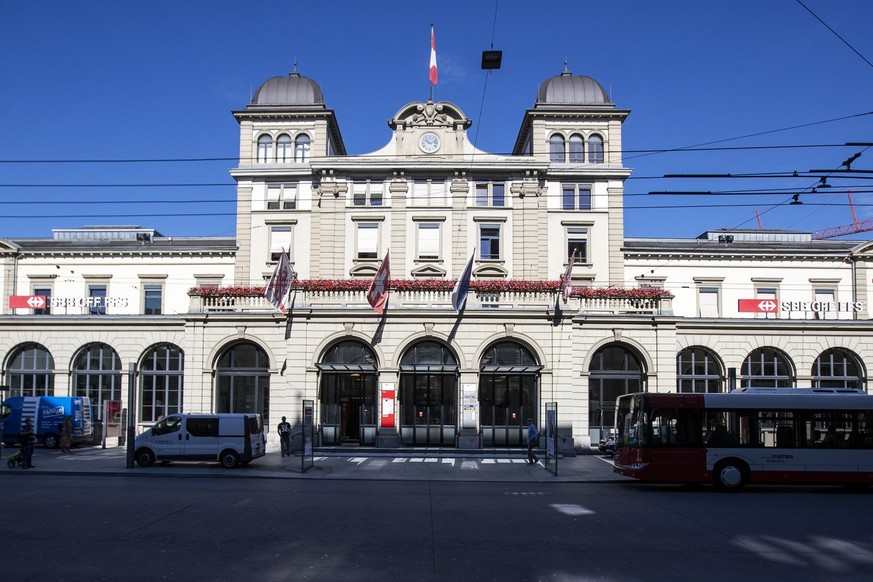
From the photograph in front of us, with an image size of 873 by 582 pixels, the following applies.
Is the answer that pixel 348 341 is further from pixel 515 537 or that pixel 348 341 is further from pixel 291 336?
pixel 515 537

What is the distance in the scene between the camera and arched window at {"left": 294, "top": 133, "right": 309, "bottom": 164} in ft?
145

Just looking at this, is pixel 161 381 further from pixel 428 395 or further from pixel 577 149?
pixel 577 149

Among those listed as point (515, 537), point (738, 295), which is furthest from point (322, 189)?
point (515, 537)

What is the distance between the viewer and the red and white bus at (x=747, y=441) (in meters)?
22.6

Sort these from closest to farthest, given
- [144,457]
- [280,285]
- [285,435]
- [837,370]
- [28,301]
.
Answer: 1. [144,457]
2. [285,435]
3. [280,285]
4. [837,370]
5. [28,301]

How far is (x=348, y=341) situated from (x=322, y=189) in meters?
11.8

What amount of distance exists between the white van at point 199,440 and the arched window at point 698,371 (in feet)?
71.0

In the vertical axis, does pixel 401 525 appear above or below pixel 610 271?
below

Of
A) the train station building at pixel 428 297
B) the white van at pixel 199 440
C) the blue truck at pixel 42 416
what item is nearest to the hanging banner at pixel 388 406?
the train station building at pixel 428 297

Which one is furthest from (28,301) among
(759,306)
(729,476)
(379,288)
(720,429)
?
(759,306)

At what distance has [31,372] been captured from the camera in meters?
38.3

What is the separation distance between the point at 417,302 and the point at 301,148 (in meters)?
15.6

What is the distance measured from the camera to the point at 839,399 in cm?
2344

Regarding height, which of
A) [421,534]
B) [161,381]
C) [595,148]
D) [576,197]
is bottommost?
[421,534]
